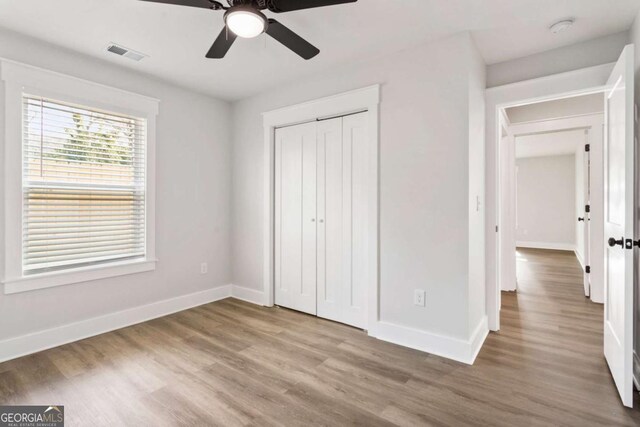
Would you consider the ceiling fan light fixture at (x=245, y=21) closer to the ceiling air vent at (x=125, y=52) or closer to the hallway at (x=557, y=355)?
the ceiling air vent at (x=125, y=52)

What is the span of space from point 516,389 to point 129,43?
3839 millimetres

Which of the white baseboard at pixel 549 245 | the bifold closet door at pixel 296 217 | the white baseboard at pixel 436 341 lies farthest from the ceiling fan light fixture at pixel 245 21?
the white baseboard at pixel 549 245

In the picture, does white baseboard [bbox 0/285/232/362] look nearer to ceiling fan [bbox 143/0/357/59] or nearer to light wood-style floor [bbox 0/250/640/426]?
light wood-style floor [bbox 0/250/640/426]

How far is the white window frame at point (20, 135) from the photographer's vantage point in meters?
2.41

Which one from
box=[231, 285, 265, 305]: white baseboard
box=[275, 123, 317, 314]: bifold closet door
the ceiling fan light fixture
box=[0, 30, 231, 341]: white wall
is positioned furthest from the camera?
box=[231, 285, 265, 305]: white baseboard

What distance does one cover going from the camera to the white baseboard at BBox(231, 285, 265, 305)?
3.80 m

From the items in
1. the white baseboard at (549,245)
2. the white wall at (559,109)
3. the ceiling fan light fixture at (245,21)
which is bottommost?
the white baseboard at (549,245)

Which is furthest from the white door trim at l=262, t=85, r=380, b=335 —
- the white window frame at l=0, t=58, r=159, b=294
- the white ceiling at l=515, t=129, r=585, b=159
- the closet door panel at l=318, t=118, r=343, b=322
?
the white ceiling at l=515, t=129, r=585, b=159

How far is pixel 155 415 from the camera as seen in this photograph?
177 centimetres

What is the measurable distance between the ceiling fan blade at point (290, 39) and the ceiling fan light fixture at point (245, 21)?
151 millimetres

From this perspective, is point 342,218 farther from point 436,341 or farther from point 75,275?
point 75,275

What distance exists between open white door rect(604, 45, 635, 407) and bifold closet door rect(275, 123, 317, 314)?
238 cm

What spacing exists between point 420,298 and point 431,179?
0.99 m

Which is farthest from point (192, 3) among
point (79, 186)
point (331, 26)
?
point (79, 186)
